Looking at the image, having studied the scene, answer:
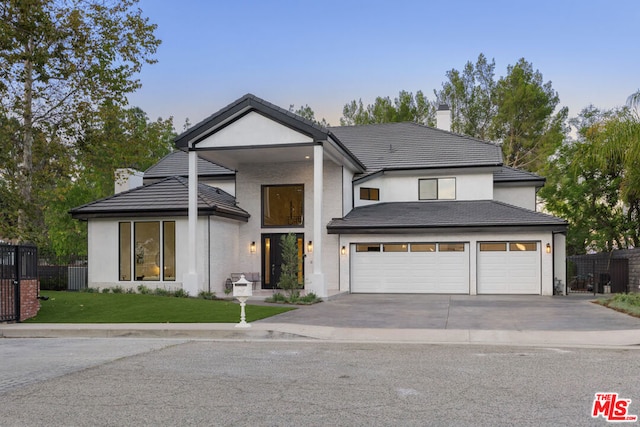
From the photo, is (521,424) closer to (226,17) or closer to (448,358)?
(448,358)

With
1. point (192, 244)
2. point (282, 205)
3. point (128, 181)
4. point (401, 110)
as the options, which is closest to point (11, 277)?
point (192, 244)

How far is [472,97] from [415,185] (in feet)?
87.8

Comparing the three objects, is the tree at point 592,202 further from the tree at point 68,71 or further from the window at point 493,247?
the tree at point 68,71

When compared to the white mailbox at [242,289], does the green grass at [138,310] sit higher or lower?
lower

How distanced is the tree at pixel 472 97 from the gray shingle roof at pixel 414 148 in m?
20.2

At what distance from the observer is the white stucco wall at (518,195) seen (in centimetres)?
3016

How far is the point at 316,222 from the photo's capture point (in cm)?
2241

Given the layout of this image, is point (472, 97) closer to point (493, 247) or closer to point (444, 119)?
point (444, 119)

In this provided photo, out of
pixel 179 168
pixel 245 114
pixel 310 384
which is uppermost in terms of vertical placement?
pixel 245 114

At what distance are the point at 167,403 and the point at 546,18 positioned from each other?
2786 centimetres

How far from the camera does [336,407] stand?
275 inches

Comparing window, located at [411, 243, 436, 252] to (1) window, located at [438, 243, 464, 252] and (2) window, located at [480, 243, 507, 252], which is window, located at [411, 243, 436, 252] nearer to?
(1) window, located at [438, 243, 464, 252]

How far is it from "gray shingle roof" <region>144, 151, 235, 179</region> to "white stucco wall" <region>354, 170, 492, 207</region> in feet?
22.3

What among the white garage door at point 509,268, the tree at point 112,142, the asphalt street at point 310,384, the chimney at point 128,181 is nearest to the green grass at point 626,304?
the white garage door at point 509,268
